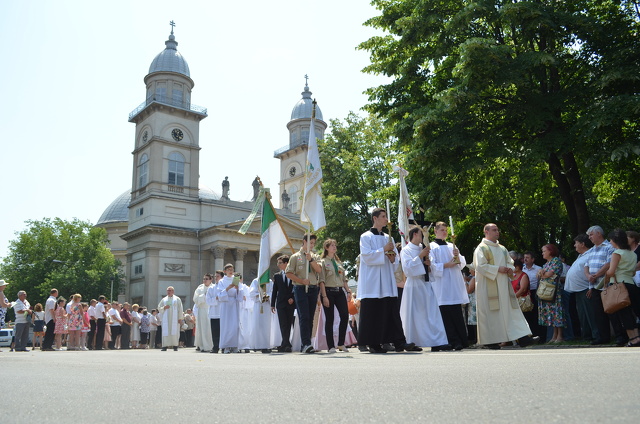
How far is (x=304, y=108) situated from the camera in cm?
7462

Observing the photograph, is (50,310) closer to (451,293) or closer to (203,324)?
(203,324)

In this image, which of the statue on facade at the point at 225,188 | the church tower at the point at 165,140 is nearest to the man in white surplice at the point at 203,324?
the church tower at the point at 165,140

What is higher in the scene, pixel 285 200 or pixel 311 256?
pixel 285 200

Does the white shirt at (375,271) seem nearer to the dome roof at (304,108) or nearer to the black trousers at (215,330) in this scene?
the black trousers at (215,330)

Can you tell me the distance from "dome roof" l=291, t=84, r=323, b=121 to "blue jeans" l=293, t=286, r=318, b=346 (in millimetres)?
62296

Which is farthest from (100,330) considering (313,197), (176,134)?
(176,134)

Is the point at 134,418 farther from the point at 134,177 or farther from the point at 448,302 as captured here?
the point at 134,177

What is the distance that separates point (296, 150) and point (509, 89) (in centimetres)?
5831

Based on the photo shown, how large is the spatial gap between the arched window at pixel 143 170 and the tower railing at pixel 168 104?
4751mm

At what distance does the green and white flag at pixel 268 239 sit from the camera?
1358cm

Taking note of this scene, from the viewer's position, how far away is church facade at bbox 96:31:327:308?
54281 millimetres

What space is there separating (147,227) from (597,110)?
1786 inches

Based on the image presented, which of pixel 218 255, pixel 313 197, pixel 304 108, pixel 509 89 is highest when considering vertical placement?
pixel 304 108

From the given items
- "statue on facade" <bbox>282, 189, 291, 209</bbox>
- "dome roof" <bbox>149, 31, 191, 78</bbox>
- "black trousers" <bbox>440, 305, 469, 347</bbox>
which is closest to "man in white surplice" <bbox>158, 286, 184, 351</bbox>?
"black trousers" <bbox>440, 305, 469, 347</bbox>
